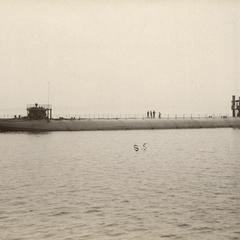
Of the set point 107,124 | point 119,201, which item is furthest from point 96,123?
point 119,201

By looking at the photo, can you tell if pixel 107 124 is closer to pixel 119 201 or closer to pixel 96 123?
pixel 96 123

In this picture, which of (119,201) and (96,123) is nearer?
(119,201)

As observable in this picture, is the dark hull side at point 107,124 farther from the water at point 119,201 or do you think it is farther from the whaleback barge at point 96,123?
the water at point 119,201

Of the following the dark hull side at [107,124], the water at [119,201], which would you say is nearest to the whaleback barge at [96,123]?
the dark hull side at [107,124]

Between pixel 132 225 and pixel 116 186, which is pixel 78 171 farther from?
pixel 132 225

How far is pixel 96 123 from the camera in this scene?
134500 mm

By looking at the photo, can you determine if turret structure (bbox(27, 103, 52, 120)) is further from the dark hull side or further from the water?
the water

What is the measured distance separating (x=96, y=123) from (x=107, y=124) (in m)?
2.97

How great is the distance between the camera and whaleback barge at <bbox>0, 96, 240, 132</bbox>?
119312 mm

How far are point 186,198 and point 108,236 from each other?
29.6 ft

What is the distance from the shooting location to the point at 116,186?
3372 centimetres

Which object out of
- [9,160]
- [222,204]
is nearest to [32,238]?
[222,204]

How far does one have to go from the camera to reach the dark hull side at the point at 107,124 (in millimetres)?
119625

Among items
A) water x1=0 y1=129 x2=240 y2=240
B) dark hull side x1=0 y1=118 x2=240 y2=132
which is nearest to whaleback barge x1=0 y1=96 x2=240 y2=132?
dark hull side x1=0 y1=118 x2=240 y2=132
